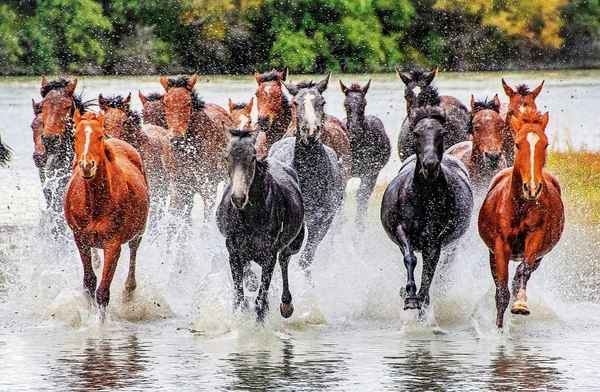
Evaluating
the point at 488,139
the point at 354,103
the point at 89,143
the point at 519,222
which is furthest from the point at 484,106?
the point at 89,143

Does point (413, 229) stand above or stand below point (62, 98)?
below

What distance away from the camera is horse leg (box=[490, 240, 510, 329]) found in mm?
13594

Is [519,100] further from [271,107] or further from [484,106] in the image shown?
[271,107]

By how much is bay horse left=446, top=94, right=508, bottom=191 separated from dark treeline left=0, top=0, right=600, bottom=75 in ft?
86.8

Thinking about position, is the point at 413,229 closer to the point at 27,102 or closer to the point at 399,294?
the point at 399,294

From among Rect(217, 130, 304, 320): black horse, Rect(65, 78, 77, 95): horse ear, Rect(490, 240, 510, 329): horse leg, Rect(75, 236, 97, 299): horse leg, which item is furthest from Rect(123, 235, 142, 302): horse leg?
Rect(490, 240, 510, 329): horse leg

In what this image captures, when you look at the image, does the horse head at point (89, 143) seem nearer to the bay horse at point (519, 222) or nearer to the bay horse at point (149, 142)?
the bay horse at point (519, 222)

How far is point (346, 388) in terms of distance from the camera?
11.5 metres

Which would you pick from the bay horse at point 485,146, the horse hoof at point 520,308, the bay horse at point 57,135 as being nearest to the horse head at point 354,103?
the bay horse at point 485,146

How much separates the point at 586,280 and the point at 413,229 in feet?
11.0

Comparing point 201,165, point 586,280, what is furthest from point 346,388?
point 201,165

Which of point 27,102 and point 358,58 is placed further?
point 358,58

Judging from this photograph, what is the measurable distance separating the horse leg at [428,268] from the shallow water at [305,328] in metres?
0.18

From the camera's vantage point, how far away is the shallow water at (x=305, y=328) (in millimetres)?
11977
